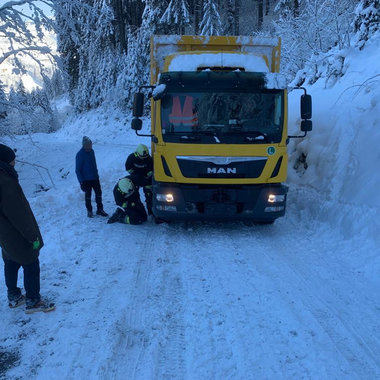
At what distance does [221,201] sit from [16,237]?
3.38m

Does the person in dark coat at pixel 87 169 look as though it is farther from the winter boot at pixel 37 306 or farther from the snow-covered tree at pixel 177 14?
the snow-covered tree at pixel 177 14

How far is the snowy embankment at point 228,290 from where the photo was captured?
115 inches

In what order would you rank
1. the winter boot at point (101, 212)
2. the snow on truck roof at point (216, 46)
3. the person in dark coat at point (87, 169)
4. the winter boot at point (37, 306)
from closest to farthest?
the winter boot at point (37, 306), the person in dark coat at point (87, 169), the snow on truck roof at point (216, 46), the winter boot at point (101, 212)

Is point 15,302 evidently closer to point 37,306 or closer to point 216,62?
point 37,306

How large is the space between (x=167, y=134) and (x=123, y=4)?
24.4 meters

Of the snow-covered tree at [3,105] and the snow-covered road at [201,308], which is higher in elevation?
the snow-covered tree at [3,105]

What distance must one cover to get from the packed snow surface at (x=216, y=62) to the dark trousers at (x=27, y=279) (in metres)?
4.28

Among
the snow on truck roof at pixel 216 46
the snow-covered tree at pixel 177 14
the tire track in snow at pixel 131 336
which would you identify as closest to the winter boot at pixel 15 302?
the tire track in snow at pixel 131 336

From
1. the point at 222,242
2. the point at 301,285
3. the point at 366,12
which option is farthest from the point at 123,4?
the point at 301,285

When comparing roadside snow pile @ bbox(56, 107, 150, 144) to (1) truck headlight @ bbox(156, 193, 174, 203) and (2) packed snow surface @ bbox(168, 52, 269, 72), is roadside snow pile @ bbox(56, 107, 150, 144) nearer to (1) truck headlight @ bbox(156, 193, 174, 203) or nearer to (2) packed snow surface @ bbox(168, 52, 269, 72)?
(2) packed snow surface @ bbox(168, 52, 269, 72)

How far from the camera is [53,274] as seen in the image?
4586mm

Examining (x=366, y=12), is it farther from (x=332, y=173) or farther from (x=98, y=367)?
(x=98, y=367)

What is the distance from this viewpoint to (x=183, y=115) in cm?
602

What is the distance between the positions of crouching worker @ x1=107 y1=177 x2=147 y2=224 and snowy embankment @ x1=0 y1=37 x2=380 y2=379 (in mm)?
215
